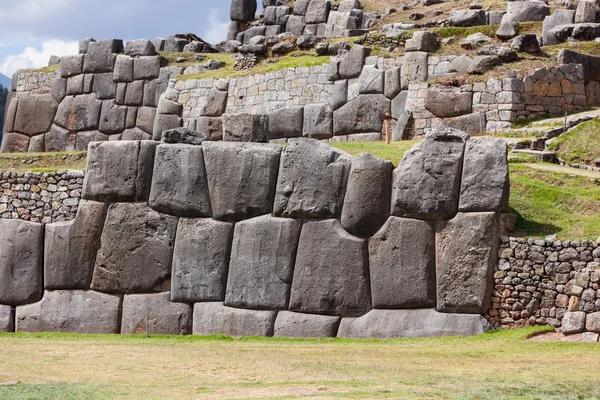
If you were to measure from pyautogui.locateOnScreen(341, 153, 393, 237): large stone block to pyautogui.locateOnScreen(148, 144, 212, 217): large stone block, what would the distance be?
3.00m

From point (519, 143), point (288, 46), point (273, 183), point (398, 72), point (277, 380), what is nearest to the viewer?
point (277, 380)

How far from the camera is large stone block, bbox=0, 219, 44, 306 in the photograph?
23.9m

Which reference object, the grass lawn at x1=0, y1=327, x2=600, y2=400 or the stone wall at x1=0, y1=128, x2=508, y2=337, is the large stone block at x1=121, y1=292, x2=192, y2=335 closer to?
the stone wall at x1=0, y1=128, x2=508, y2=337

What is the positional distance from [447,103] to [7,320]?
44.0ft

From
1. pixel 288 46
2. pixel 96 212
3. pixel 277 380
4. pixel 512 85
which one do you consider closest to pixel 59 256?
pixel 96 212

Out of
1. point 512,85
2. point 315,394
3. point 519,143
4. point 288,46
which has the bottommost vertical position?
point 315,394

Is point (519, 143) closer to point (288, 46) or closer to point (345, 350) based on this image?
point (345, 350)

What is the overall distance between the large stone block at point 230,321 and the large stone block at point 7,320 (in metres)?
4.18

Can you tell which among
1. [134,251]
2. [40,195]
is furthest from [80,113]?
[134,251]

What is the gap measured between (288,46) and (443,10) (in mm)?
12984

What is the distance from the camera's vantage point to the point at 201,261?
74.0 ft

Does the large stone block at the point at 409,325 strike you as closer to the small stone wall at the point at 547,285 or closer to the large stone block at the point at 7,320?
the small stone wall at the point at 547,285

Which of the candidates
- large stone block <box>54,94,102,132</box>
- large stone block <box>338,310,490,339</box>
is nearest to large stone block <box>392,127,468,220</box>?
large stone block <box>338,310,490,339</box>

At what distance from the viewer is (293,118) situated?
117 ft
